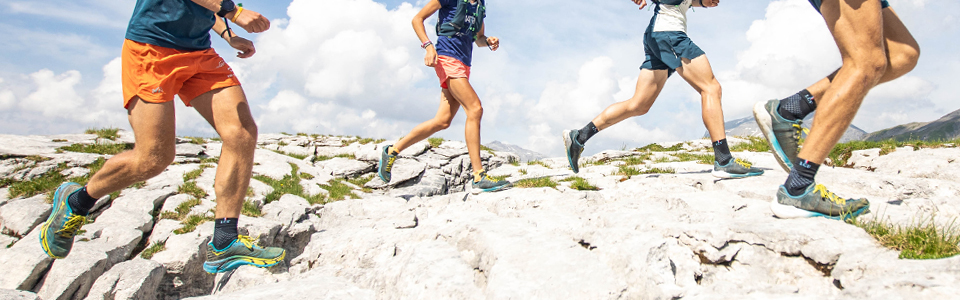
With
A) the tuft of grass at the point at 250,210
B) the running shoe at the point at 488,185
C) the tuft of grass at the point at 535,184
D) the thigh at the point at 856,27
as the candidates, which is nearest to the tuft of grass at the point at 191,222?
the tuft of grass at the point at 250,210

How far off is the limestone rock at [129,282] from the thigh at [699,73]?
656cm


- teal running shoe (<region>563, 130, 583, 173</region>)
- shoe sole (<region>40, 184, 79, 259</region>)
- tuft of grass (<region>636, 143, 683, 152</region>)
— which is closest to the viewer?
shoe sole (<region>40, 184, 79, 259</region>)

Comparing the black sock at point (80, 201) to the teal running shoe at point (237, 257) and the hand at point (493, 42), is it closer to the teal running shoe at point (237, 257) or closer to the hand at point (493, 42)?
the teal running shoe at point (237, 257)

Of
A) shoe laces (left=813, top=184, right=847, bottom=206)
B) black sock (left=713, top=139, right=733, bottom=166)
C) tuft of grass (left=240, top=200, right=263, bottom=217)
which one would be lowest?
tuft of grass (left=240, top=200, right=263, bottom=217)

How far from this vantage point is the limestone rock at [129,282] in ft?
15.5

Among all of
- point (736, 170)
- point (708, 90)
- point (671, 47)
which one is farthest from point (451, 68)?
point (736, 170)

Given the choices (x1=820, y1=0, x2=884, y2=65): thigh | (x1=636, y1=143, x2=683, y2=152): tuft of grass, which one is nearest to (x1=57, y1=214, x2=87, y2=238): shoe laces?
(x1=820, y1=0, x2=884, y2=65): thigh

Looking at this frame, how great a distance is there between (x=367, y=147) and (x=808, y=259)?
12.4 metres

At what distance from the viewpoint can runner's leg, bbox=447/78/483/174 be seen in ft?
20.0

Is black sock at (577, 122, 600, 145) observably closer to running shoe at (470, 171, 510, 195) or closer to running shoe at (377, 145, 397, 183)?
running shoe at (470, 171, 510, 195)

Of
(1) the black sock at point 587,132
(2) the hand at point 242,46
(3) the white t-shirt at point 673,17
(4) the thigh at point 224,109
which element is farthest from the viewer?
(1) the black sock at point 587,132

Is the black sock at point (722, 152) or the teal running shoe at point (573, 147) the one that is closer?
the black sock at point (722, 152)

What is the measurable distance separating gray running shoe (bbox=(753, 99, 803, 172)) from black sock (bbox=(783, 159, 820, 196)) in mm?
736

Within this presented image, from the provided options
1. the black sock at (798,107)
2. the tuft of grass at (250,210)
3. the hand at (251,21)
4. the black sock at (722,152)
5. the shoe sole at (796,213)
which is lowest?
the tuft of grass at (250,210)
